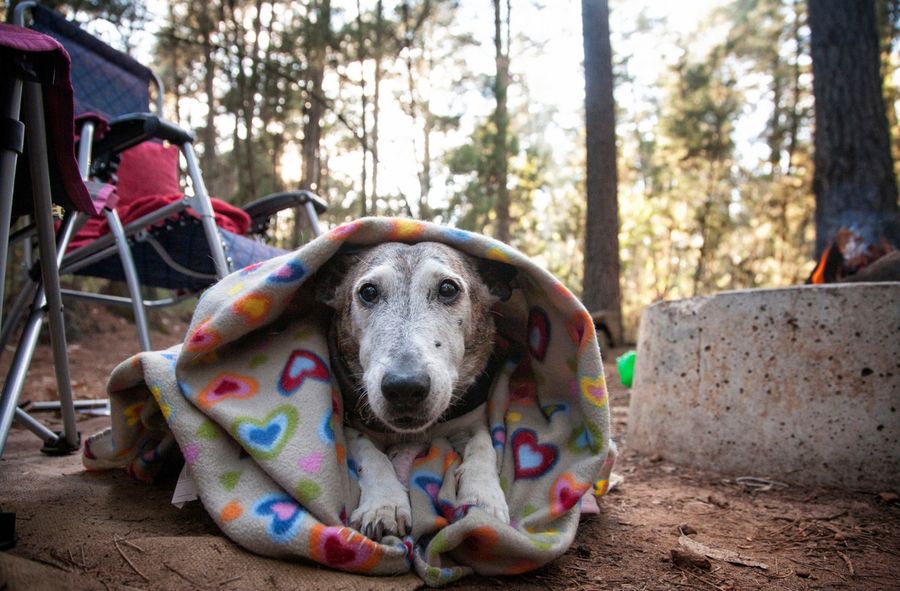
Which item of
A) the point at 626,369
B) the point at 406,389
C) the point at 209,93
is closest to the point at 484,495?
the point at 406,389

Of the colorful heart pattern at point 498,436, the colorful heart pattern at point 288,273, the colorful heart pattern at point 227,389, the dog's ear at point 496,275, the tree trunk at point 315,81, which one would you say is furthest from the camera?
the tree trunk at point 315,81

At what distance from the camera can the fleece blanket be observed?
60.6 inches

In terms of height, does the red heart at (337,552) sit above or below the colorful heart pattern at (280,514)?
below

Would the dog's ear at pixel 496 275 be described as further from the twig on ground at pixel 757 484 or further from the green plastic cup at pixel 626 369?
the green plastic cup at pixel 626 369

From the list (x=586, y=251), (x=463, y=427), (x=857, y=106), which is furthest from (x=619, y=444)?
(x=586, y=251)

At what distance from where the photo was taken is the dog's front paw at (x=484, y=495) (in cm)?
169

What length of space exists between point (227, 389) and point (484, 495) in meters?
0.87

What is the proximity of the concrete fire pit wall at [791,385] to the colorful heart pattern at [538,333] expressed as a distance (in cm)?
126

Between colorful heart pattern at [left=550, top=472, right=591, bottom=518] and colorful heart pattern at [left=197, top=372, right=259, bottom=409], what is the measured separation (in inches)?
39.7

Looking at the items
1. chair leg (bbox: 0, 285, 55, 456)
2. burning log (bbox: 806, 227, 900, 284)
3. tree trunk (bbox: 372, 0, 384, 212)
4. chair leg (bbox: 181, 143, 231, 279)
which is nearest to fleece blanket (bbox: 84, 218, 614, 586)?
chair leg (bbox: 0, 285, 55, 456)

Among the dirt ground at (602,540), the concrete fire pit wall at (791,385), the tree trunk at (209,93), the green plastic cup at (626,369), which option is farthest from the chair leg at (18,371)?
the tree trunk at (209,93)

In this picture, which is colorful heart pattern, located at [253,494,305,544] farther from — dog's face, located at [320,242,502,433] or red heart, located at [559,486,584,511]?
red heart, located at [559,486,584,511]

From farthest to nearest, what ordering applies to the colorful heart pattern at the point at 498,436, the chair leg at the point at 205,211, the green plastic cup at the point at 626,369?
1. the green plastic cup at the point at 626,369
2. the chair leg at the point at 205,211
3. the colorful heart pattern at the point at 498,436

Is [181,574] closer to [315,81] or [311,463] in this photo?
[311,463]
